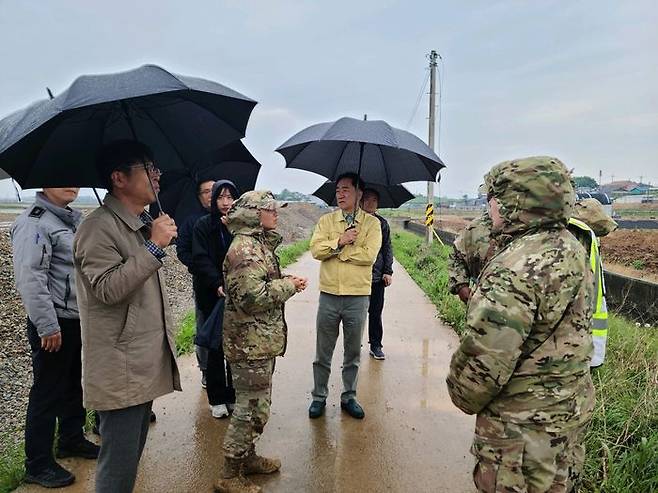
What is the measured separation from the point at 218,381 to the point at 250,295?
141cm

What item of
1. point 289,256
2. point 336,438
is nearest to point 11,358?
point 336,438

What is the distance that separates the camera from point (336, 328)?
3711 millimetres

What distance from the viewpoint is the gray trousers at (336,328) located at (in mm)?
3676

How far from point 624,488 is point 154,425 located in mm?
3245

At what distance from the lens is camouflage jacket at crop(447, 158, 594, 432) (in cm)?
166

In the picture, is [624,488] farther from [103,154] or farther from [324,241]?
[103,154]

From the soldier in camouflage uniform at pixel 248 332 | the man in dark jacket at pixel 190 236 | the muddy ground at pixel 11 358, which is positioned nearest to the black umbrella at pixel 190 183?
the man in dark jacket at pixel 190 236

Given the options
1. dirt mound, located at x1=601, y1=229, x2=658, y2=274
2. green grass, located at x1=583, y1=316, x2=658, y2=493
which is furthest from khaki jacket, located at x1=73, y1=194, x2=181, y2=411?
dirt mound, located at x1=601, y1=229, x2=658, y2=274

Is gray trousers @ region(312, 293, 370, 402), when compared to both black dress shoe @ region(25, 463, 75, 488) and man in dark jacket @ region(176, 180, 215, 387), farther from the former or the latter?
black dress shoe @ region(25, 463, 75, 488)

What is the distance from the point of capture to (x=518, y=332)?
1.64m

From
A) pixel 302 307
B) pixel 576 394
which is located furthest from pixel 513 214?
pixel 302 307

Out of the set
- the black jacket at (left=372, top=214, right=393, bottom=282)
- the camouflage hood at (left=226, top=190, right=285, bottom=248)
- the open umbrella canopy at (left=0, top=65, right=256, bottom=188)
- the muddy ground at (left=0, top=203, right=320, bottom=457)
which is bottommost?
the muddy ground at (left=0, top=203, right=320, bottom=457)

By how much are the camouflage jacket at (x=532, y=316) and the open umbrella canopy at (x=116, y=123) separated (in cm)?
145

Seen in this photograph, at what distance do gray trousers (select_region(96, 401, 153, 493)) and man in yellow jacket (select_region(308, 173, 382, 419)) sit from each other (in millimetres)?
1830
